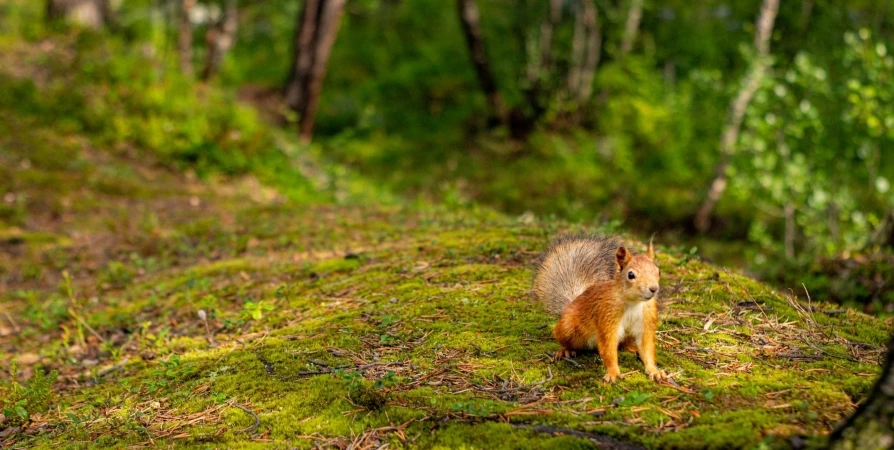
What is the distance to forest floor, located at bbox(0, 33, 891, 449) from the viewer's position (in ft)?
11.1

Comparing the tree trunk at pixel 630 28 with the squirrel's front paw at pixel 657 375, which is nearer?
the squirrel's front paw at pixel 657 375

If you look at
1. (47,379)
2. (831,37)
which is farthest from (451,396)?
(831,37)

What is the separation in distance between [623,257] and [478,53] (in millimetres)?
12599

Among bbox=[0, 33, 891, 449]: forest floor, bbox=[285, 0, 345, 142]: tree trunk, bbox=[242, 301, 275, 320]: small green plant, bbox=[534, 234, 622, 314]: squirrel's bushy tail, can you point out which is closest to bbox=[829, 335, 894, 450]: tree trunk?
bbox=[0, 33, 891, 449]: forest floor

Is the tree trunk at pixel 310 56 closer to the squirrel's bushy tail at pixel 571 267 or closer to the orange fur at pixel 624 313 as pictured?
the squirrel's bushy tail at pixel 571 267

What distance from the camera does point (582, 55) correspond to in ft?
56.2

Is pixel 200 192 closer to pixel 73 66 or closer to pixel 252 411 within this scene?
pixel 73 66

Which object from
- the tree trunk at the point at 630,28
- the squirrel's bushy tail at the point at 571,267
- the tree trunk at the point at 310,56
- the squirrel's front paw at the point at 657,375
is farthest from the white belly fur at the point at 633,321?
the tree trunk at the point at 630,28

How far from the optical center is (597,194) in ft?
47.5

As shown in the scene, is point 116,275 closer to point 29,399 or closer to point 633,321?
point 29,399

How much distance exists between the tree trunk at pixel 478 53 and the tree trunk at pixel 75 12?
778 centimetres

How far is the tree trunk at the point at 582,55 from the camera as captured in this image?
16.5 metres

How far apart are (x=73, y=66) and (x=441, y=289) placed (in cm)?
1082

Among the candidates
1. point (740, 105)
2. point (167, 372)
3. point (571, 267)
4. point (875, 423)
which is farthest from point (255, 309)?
point (740, 105)
